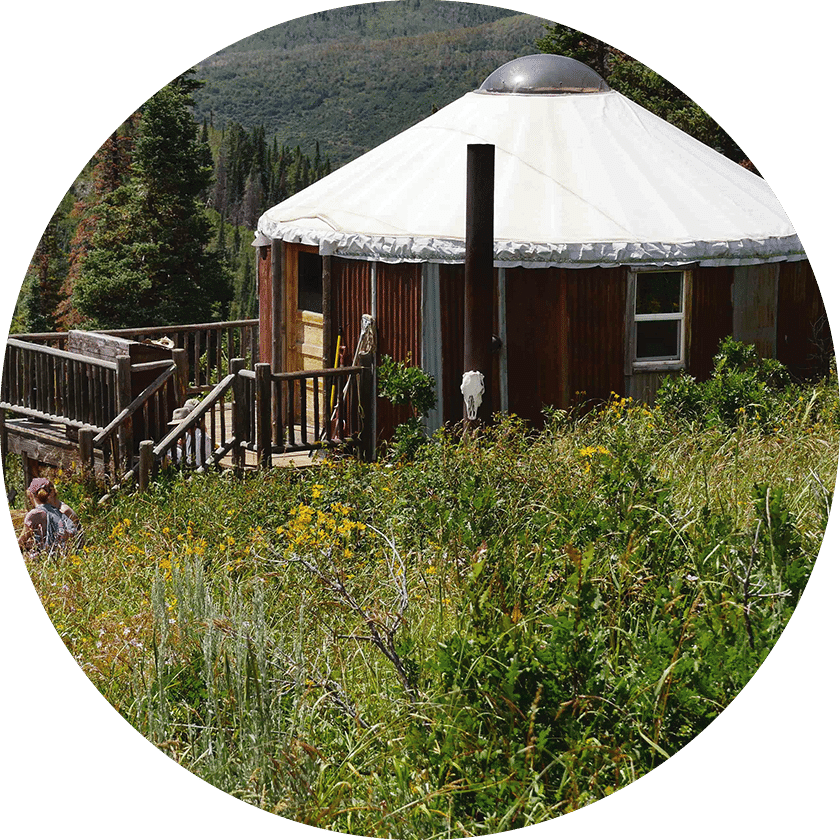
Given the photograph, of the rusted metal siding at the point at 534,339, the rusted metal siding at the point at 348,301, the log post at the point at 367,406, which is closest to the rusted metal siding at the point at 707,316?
the rusted metal siding at the point at 534,339

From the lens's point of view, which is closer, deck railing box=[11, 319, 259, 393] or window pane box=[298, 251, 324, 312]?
window pane box=[298, 251, 324, 312]

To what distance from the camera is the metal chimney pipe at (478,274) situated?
8.21m

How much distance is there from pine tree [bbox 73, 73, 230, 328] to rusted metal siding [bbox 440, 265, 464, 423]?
4.57m

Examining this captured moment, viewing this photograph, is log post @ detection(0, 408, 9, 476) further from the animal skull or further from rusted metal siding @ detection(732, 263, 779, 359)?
rusted metal siding @ detection(732, 263, 779, 359)

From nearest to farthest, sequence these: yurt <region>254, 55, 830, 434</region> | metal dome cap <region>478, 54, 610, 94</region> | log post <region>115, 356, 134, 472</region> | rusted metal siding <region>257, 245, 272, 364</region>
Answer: log post <region>115, 356, 134, 472</region> < yurt <region>254, 55, 830, 434</region> < metal dome cap <region>478, 54, 610, 94</region> < rusted metal siding <region>257, 245, 272, 364</region>

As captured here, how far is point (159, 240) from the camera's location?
560 inches

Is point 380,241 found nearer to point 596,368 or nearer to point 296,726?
point 596,368

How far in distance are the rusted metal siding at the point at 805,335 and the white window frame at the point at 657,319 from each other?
730mm

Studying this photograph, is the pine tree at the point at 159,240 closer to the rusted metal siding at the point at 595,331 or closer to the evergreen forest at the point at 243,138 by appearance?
the evergreen forest at the point at 243,138

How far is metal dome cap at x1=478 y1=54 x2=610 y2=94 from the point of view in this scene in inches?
392

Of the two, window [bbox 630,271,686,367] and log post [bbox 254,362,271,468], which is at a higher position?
window [bbox 630,271,686,367]

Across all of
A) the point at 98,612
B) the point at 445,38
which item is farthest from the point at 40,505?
the point at 445,38

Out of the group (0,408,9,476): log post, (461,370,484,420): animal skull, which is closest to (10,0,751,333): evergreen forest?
(0,408,9,476): log post

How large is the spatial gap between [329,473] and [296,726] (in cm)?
317
